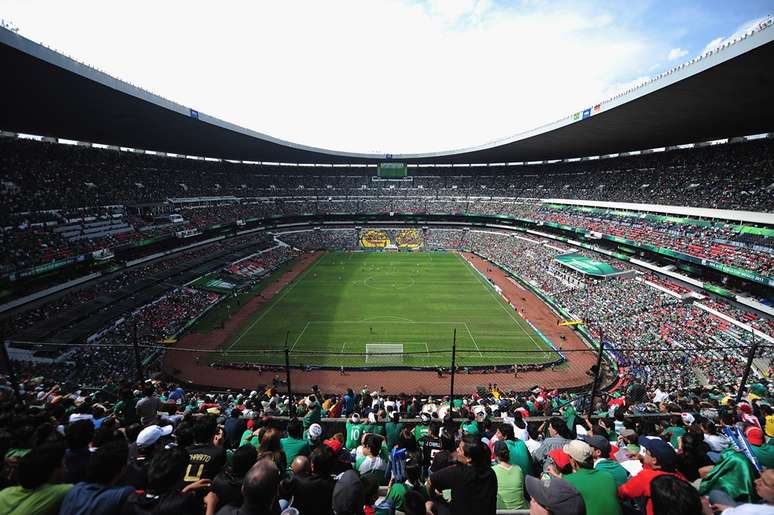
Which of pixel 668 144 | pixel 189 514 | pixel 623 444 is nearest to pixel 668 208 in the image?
pixel 668 144

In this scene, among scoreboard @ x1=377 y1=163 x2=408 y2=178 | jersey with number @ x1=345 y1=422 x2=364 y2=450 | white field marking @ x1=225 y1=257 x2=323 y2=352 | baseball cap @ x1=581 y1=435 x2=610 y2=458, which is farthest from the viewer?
scoreboard @ x1=377 y1=163 x2=408 y2=178

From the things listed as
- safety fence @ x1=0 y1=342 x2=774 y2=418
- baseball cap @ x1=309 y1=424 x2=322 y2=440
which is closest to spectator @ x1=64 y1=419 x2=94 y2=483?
baseball cap @ x1=309 y1=424 x2=322 y2=440

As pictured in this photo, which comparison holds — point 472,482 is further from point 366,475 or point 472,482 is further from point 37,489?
point 37,489

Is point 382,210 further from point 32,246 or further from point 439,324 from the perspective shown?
point 32,246

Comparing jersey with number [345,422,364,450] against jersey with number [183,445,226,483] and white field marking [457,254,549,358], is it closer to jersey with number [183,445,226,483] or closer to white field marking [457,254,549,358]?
jersey with number [183,445,226,483]

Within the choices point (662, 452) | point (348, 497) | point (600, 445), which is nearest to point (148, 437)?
point (348, 497)
